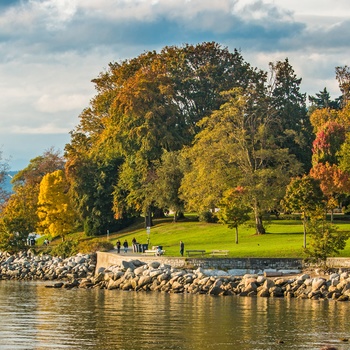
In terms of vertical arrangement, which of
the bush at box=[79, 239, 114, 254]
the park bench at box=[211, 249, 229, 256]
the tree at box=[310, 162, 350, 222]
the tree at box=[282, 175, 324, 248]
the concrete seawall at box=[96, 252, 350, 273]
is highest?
the tree at box=[310, 162, 350, 222]

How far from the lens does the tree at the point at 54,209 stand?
91062 millimetres

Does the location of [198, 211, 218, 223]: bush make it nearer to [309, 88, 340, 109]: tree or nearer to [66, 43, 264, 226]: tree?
[66, 43, 264, 226]: tree

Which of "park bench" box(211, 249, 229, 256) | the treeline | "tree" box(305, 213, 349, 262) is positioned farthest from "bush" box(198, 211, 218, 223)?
"tree" box(305, 213, 349, 262)

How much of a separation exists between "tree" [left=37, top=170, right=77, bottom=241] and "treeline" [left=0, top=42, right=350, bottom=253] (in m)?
0.11

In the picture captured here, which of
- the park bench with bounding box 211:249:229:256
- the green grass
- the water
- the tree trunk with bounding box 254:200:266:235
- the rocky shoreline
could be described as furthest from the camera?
the tree trunk with bounding box 254:200:266:235

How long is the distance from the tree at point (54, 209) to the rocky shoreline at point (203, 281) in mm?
26363

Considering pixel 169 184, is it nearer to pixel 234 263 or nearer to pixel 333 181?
pixel 333 181

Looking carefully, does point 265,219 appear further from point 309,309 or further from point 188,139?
point 309,309

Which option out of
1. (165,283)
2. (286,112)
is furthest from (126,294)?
(286,112)

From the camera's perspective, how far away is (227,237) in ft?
239

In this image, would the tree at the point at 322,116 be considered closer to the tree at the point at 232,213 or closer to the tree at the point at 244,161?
the tree at the point at 244,161

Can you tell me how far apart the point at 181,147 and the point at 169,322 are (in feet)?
174

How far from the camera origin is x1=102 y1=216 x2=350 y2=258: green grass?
190 ft

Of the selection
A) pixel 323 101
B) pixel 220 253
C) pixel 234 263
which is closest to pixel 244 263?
pixel 234 263
